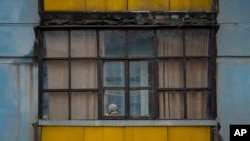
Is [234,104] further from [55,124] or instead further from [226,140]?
[55,124]

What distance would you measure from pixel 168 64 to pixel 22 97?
2537 mm

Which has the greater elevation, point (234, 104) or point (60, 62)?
point (60, 62)

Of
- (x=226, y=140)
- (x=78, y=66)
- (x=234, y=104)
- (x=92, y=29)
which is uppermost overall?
(x=92, y=29)

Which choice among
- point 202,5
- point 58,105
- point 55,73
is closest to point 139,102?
point 58,105

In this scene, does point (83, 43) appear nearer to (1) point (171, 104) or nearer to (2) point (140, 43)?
(2) point (140, 43)

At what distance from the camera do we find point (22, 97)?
9016 mm

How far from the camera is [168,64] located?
878 cm

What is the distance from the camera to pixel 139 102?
8.73 meters

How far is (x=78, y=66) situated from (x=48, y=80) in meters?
0.55

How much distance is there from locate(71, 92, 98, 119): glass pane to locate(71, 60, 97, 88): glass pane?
0.49 ft

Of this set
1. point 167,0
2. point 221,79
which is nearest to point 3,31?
point 167,0

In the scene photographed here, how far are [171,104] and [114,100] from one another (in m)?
0.94

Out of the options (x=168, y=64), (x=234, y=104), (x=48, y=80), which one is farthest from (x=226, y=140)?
(x=48, y=80)

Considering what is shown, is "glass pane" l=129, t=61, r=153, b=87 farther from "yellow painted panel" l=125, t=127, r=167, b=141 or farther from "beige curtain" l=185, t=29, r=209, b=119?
"yellow painted panel" l=125, t=127, r=167, b=141
